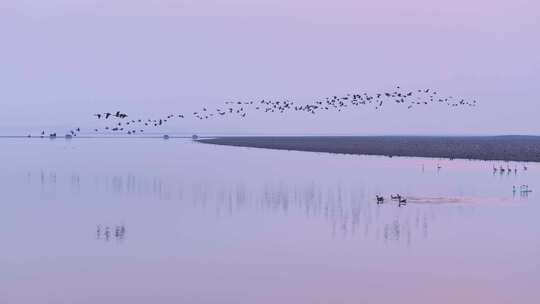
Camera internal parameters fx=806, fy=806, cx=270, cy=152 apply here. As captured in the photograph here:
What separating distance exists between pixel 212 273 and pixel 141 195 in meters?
24.1

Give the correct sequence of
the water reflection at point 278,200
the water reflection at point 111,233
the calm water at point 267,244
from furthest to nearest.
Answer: the water reflection at point 278,200
the water reflection at point 111,233
the calm water at point 267,244

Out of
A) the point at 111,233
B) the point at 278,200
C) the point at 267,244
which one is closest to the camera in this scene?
the point at 267,244

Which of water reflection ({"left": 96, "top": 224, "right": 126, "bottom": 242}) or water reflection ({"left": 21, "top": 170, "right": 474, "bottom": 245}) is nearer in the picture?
water reflection ({"left": 96, "top": 224, "right": 126, "bottom": 242})

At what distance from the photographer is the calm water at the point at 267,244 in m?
20.7

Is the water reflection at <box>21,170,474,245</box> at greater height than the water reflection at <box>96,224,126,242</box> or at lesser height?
greater

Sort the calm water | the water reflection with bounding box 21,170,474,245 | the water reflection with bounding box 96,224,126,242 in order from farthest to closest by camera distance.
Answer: the water reflection with bounding box 21,170,474,245 < the water reflection with bounding box 96,224,126,242 < the calm water

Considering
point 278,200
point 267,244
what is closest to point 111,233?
point 267,244

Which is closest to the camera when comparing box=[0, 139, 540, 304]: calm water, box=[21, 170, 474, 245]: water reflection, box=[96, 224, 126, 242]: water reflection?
box=[0, 139, 540, 304]: calm water

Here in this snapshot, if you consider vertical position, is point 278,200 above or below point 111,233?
above

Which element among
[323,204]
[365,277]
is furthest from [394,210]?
[365,277]

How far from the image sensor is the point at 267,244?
91.1 feet

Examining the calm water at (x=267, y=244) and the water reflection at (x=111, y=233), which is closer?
the calm water at (x=267, y=244)

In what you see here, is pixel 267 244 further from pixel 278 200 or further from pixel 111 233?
pixel 278 200

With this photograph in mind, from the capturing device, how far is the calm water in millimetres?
20734
